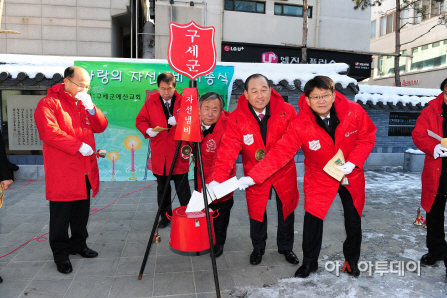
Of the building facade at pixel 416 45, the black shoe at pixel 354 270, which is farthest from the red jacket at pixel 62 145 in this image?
the building facade at pixel 416 45

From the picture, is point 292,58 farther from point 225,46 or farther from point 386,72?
point 386,72

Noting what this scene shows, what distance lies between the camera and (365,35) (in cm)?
1792

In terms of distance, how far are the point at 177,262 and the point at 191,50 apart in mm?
2131

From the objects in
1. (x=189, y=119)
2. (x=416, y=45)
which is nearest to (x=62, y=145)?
(x=189, y=119)

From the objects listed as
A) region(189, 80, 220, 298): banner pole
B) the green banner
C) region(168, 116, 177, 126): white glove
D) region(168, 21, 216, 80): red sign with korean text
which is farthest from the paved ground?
region(168, 21, 216, 80): red sign with korean text

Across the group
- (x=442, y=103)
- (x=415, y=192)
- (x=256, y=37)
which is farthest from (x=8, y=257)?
(x=256, y=37)

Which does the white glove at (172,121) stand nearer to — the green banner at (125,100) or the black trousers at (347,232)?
the black trousers at (347,232)

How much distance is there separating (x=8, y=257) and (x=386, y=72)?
2817cm

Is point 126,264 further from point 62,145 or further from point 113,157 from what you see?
point 113,157

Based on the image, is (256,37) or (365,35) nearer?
Answer: (256,37)

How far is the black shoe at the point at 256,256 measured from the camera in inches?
132

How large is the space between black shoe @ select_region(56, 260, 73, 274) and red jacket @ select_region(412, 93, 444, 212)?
3.54 metres

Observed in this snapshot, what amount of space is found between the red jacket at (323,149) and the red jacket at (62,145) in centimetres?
165

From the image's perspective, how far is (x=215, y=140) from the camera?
350 cm
